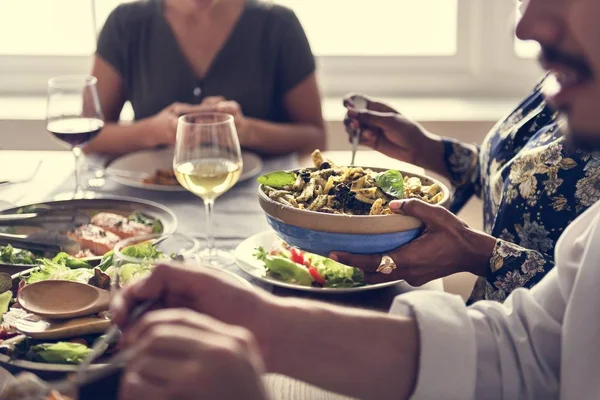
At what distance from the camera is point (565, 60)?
0.71 m

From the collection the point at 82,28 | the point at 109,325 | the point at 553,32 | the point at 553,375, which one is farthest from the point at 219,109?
the point at 82,28

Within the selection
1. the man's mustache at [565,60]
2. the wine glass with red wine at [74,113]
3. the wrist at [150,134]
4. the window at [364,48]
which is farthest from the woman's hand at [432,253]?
the window at [364,48]

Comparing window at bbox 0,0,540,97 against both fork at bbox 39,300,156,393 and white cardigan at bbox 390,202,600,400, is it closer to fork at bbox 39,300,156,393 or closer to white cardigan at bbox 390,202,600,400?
white cardigan at bbox 390,202,600,400

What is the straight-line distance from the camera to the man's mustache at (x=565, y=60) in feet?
2.32

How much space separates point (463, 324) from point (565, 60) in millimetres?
359

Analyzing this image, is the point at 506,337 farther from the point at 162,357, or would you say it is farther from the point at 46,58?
the point at 46,58

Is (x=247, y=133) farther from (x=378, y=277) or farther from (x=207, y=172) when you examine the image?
(x=378, y=277)

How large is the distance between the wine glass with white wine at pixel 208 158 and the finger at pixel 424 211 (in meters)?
0.32

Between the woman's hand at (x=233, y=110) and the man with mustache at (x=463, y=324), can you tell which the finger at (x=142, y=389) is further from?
the woman's hand at (x=233, y=110)

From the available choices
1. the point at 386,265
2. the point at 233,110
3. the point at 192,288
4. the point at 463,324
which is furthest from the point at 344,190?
the point at 233,110

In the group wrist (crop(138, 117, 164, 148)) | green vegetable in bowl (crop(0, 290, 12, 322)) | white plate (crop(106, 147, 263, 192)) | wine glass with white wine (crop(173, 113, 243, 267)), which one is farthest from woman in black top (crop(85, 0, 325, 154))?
green vegetable in bowl (crop(0, 290, 12, 322))

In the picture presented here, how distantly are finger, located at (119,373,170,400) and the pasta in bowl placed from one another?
0.60 m

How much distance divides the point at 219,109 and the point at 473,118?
3.80 ft

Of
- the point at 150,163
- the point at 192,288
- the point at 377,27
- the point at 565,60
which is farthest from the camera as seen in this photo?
the point at 377,27
